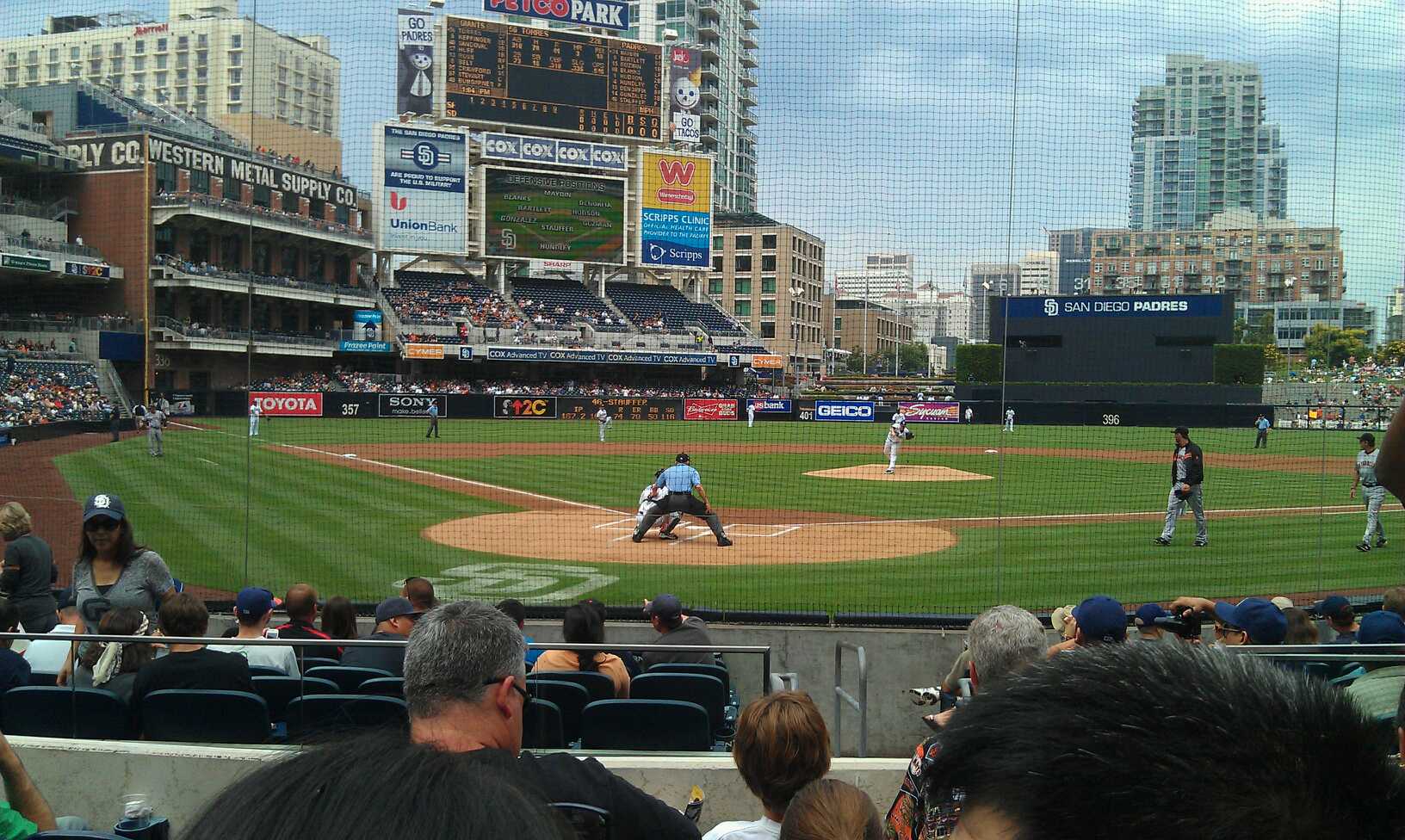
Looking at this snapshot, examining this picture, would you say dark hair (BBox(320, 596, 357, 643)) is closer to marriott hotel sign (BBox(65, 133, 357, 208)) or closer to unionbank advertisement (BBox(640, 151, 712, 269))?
A: unionbank advertisement (BBox(640, 151, 712, 269))

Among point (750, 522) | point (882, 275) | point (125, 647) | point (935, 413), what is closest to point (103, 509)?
point (125, 647)

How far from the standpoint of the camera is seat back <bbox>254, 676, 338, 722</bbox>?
544 cm

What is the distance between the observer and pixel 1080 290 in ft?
37.7

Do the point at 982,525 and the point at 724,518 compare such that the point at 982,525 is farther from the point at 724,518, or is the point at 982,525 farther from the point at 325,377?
the point at 325,377

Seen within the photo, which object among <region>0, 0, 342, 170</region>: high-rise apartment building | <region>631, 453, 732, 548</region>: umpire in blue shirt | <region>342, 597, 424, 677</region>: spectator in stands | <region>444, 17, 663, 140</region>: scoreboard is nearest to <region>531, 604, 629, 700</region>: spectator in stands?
<region>342, 597, 424, 677</region>: spectator in stands

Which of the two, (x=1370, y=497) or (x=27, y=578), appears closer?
(x=27, y=578)

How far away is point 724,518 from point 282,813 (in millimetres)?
18013

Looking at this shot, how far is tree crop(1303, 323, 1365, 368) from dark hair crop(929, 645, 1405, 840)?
11.4m

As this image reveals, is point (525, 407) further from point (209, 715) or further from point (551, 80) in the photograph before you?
point (209, 715)

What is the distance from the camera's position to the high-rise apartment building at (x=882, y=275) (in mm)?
10805

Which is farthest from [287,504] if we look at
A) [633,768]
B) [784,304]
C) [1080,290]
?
[633,768]

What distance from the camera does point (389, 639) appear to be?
614 cm

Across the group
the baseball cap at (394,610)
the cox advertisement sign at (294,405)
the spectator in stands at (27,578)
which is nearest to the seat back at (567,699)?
the baseball cap at (394,610)

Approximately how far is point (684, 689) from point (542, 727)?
1.42 meters
